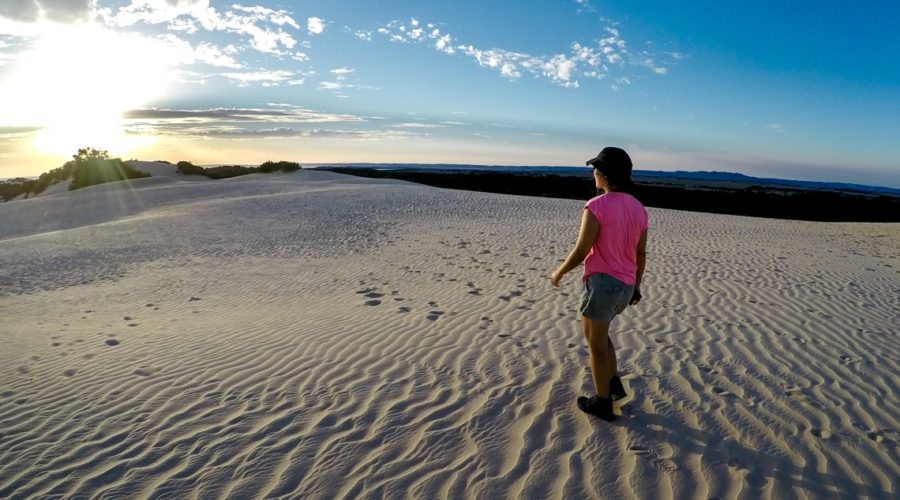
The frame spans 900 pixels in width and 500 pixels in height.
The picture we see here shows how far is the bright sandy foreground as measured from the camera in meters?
3.52

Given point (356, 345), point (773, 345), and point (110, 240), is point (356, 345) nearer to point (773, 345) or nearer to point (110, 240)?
point (773, 345)

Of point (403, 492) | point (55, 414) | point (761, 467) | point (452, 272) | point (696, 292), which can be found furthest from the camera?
point (452, 272)

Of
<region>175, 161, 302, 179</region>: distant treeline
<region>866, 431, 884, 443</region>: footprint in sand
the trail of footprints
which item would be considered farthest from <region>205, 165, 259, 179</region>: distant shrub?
<region>866, 431, 884, 443</region>: footprint in sand

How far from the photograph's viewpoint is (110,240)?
15.2 meters

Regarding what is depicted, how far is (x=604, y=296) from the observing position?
3.83 metres

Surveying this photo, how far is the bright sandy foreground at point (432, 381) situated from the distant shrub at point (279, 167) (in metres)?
32.8

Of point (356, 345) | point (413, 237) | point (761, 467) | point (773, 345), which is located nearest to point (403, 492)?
point (761, 467)

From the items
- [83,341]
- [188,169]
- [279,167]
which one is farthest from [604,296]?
[188,169]

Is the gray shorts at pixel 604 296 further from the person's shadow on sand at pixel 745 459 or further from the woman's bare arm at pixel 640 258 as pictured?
the person's shadow on sand at pixel 745 459

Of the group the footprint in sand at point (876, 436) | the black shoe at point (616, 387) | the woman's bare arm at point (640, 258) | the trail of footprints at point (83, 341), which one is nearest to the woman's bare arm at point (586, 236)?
the woman's bare arm at point (640, 258)

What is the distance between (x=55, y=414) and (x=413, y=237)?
11730 mm

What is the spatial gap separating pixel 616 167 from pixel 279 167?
44318mm

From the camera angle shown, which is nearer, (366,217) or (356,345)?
(356,345)

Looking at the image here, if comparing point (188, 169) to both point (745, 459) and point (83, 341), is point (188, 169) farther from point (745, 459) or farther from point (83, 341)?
point (745, 459)
